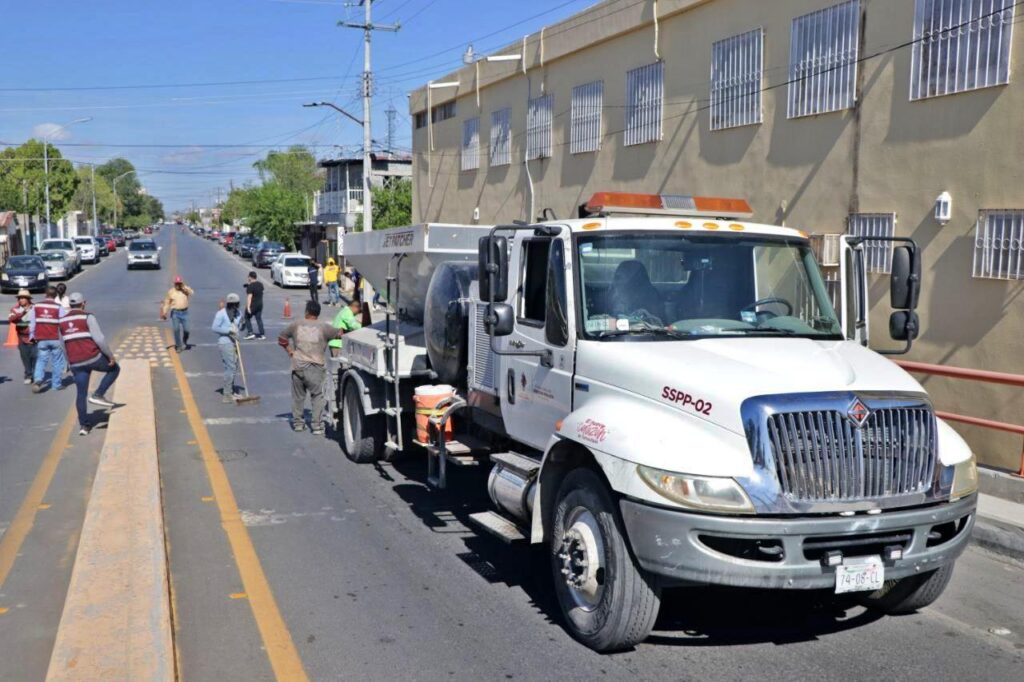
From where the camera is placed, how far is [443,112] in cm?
3083

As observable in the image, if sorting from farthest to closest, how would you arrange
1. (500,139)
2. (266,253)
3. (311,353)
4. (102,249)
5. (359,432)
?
1. (102,249)
2. (266,253)
3. (500,139)
4. (311,353)
5. (359,432)

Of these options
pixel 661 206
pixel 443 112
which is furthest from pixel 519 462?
pixel 443 112

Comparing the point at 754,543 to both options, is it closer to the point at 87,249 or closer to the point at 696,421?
the point at 696,421

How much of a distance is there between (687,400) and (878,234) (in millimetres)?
9213

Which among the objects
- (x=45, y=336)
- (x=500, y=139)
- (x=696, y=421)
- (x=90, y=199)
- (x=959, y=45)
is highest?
(x=90, y=199)

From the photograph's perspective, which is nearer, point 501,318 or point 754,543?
point 754,543

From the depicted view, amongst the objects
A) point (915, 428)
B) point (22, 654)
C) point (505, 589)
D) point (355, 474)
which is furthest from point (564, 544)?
point (355, 474)

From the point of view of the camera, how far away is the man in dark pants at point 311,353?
11938 mm

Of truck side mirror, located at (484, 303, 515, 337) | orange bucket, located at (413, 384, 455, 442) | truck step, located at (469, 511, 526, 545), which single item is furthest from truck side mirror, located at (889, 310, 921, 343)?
orange bucket, located at (413, 384, 455, 442)

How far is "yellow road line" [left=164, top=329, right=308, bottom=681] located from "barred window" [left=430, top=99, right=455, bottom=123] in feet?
67.6

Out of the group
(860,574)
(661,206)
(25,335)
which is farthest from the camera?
(25,335)

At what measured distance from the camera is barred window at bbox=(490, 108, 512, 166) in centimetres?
2545

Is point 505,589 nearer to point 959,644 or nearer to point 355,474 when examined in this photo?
point 959,644

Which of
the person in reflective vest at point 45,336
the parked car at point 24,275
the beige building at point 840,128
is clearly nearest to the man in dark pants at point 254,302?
the person in reflective vest at point 45,336
